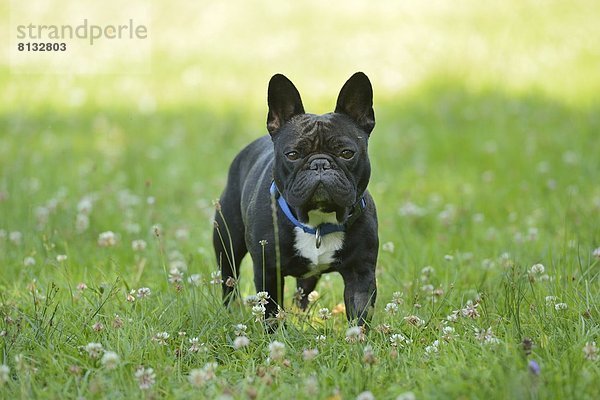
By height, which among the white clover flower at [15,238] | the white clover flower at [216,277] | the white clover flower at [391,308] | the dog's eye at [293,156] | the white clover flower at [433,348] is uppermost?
the dog's eye at [293,156]

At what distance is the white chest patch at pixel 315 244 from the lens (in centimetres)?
407

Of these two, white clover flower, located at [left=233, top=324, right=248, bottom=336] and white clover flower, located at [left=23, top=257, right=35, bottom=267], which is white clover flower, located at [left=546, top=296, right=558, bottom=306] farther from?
white clover flower, located at [left=23, top=257, right=35, bottom=267]

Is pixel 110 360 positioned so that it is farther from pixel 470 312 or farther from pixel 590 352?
pixel 590 352

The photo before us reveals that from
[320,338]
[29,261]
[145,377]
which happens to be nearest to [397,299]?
[320,338]

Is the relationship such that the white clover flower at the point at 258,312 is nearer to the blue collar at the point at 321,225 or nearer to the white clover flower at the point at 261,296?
the white clover flower at the point at 261,296

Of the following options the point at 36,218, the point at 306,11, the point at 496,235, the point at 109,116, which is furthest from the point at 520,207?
the point at 306,11

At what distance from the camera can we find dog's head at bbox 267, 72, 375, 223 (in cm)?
385

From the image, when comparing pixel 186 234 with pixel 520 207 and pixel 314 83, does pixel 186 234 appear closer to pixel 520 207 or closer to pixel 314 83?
pixel 520 207

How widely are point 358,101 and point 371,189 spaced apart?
3447mm

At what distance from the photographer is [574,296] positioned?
13.7 ft

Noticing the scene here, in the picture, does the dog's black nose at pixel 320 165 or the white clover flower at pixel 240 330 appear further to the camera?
the dog's black nose at pixel 320 165

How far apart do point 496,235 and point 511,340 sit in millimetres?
2720

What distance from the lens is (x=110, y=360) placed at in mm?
3361

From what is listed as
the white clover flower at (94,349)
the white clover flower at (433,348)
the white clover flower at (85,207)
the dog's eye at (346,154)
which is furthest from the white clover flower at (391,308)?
the white clover flower at (85,207)
